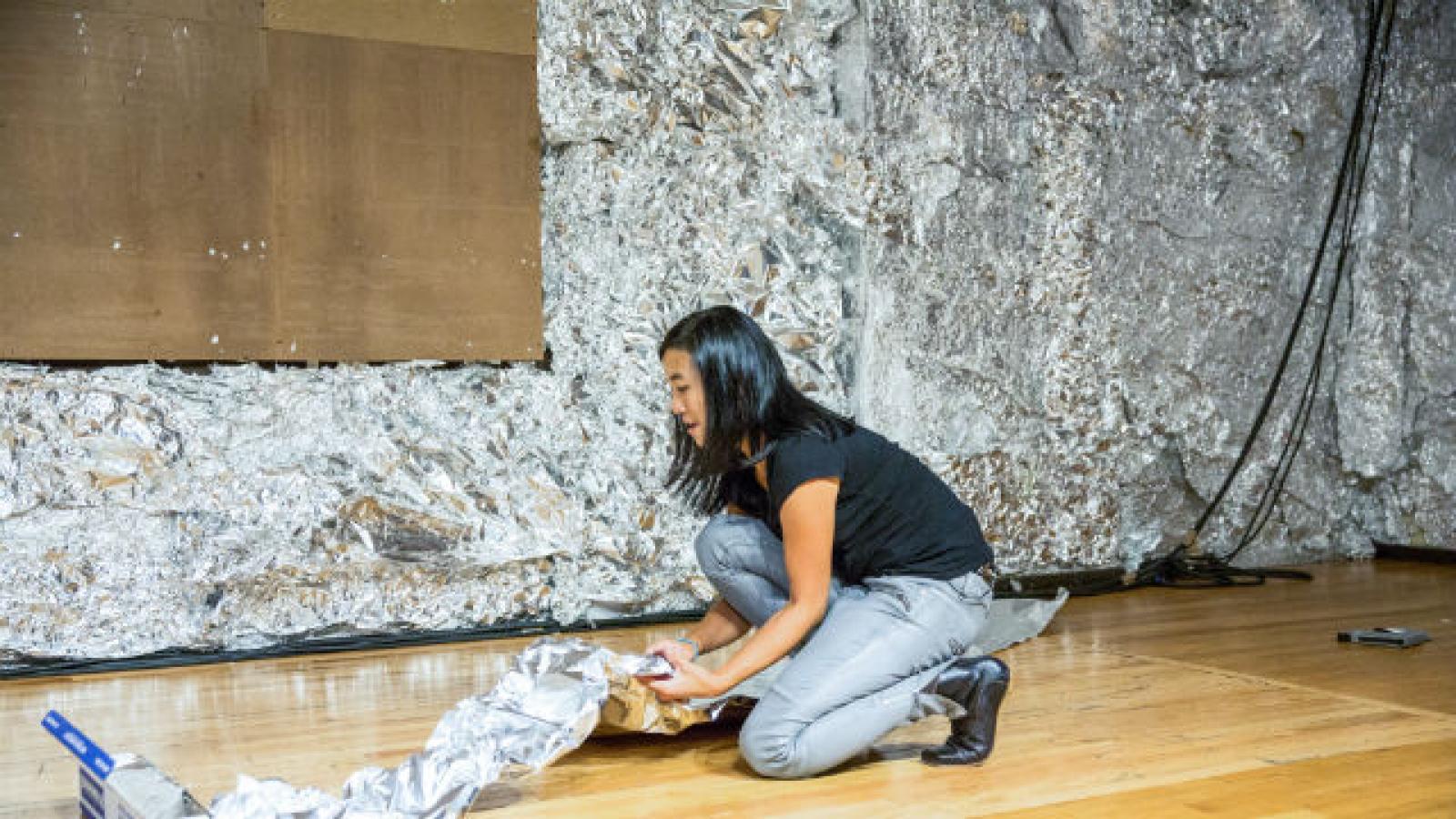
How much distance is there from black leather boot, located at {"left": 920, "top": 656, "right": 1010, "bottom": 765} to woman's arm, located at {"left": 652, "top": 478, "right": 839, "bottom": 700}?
0.79ft

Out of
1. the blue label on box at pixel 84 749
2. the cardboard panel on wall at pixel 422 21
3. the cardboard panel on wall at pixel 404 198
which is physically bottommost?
the blue label on box at pixel 84 749

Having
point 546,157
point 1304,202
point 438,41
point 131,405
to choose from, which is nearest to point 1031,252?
point 1304,202

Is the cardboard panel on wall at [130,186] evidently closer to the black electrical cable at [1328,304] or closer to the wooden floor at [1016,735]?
the wooden floor at [1016,735]

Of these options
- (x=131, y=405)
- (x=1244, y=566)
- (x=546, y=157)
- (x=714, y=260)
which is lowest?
(x=1244, y=566)

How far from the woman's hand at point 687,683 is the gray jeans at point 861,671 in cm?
10

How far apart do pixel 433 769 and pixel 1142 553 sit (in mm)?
2963

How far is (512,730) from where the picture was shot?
1.77 m

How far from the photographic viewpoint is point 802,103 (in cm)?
359

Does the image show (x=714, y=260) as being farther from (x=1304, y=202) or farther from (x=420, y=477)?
(x=1304, y=202)

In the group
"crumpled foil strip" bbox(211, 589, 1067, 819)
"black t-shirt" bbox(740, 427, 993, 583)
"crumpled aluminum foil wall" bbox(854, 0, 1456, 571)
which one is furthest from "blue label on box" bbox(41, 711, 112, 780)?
"crumpled aluminum foil wall" bbox(854, 0, 1456, 571)


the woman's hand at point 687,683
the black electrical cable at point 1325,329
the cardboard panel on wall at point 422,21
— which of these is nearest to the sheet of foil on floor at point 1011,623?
Answer: the woman's hand at point 687,683

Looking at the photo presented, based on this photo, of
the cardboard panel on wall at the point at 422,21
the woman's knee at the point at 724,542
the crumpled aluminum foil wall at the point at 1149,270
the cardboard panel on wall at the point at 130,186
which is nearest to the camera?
the woman's knee at the point at 724,542

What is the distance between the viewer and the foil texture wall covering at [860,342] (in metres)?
2.98

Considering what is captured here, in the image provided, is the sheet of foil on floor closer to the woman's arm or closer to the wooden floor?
the wooden floor
